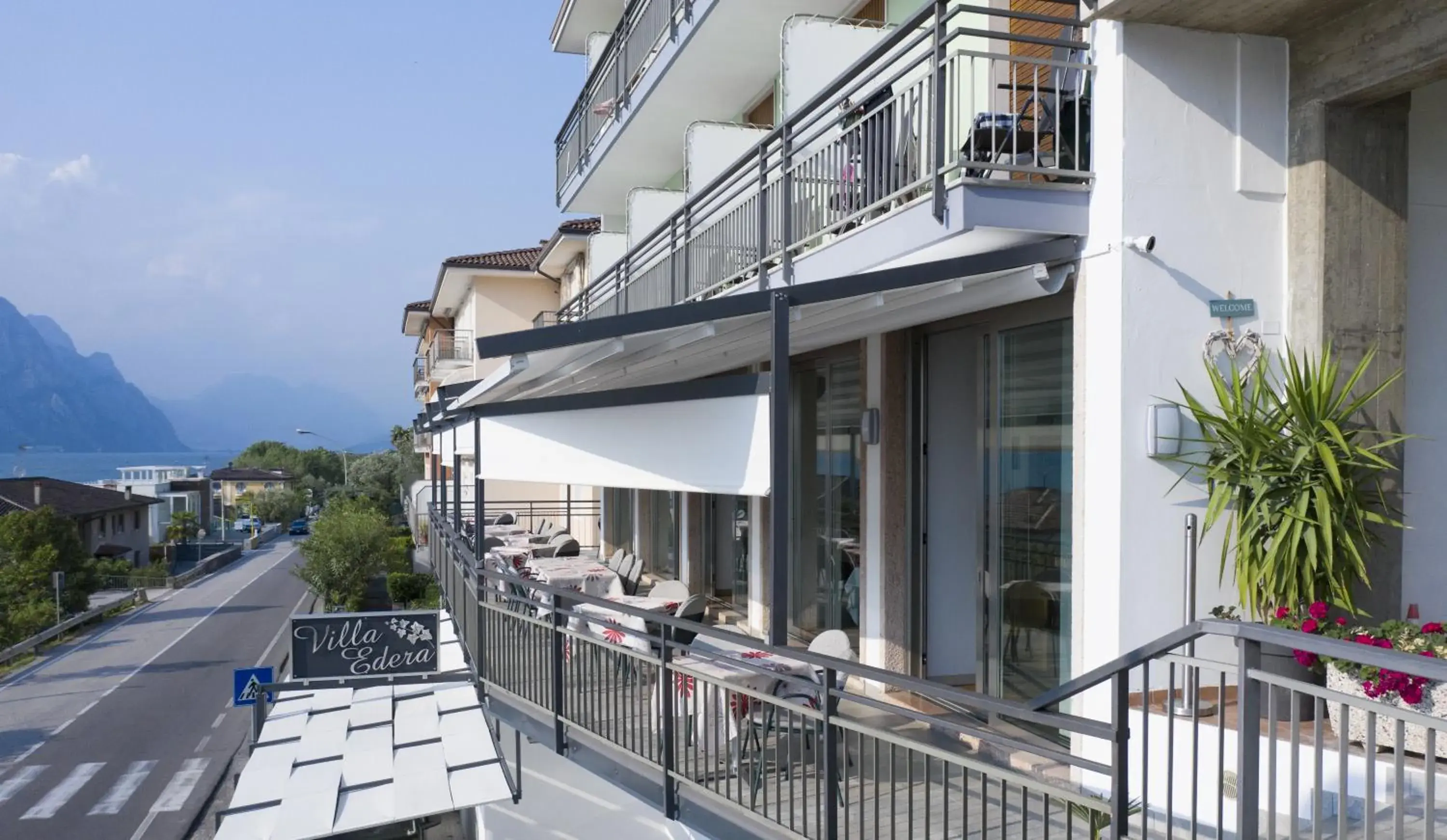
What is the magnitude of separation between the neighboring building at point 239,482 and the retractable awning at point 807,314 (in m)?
147

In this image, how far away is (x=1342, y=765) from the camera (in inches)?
113

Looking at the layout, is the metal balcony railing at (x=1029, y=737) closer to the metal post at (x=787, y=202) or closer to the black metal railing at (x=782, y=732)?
the black metal railing at (x=782, y=732)

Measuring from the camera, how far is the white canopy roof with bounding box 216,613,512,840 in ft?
19.7

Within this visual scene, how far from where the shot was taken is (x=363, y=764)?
6773 millimetres

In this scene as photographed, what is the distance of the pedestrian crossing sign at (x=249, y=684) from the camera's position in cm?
962

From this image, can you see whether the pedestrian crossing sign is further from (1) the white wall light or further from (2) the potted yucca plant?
(2) the potted yucca plant

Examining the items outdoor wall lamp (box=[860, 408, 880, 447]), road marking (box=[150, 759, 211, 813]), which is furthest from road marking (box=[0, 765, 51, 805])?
outdoor wall lamp (box=[860, 408, 880, 447])

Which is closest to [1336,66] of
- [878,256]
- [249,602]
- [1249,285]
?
[1249,285]

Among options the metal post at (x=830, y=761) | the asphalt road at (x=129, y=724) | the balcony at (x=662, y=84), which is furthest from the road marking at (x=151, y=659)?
the metal post at (x=830, y=761)

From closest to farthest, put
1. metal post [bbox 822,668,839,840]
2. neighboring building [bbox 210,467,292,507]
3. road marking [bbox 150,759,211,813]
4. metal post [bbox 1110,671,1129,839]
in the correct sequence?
metal post [bbox 1110,671,1129,839] → metal post [bbox 822,668,839,840] → road marking [bbox 150,759,211,813] → neighboring building [bbox 210,467,292,507]

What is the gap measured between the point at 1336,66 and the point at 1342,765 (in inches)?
179

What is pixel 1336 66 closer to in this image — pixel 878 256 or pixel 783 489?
pixel 878 256

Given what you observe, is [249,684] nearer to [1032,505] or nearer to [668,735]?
[668,735]

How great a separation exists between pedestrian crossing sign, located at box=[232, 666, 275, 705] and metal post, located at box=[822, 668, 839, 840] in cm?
659
